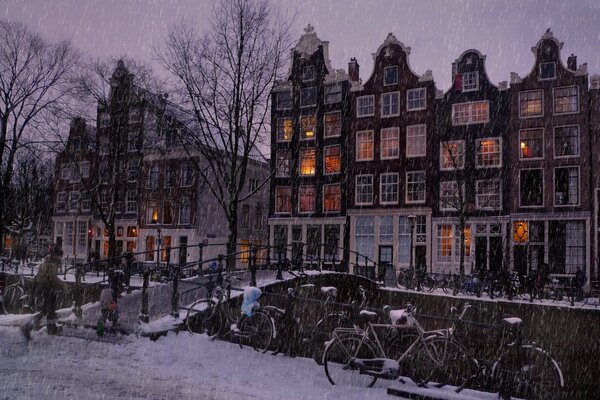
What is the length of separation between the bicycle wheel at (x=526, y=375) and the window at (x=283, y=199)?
29703mm

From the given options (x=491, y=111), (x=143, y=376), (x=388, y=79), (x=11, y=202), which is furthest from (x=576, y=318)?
(x=11, y=202)

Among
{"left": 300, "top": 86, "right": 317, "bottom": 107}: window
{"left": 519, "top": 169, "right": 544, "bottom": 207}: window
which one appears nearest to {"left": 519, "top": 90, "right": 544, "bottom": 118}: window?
{"left": 519, "top": 169, "right": 544, "bottom": 207}: window

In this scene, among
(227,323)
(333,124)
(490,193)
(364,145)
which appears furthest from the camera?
(333,124)

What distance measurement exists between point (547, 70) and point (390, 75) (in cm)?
881

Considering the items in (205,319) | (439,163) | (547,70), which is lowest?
(205,319)

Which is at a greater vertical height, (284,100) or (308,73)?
(308,73)

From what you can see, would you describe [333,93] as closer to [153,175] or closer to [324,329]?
[153,175]

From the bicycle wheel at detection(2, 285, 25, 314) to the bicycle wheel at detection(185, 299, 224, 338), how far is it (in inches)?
260

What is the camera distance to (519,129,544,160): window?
30156 millimetres

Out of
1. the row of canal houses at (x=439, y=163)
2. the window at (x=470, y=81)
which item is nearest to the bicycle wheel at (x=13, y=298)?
the row of canal houses at (x=439, y=163)

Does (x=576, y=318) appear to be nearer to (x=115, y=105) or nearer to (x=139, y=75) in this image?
(x=139, y=75)

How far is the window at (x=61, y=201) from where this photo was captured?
50.4 metres

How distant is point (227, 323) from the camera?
1126 centimetres

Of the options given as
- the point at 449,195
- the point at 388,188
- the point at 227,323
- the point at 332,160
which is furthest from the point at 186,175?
the point at 227,323
